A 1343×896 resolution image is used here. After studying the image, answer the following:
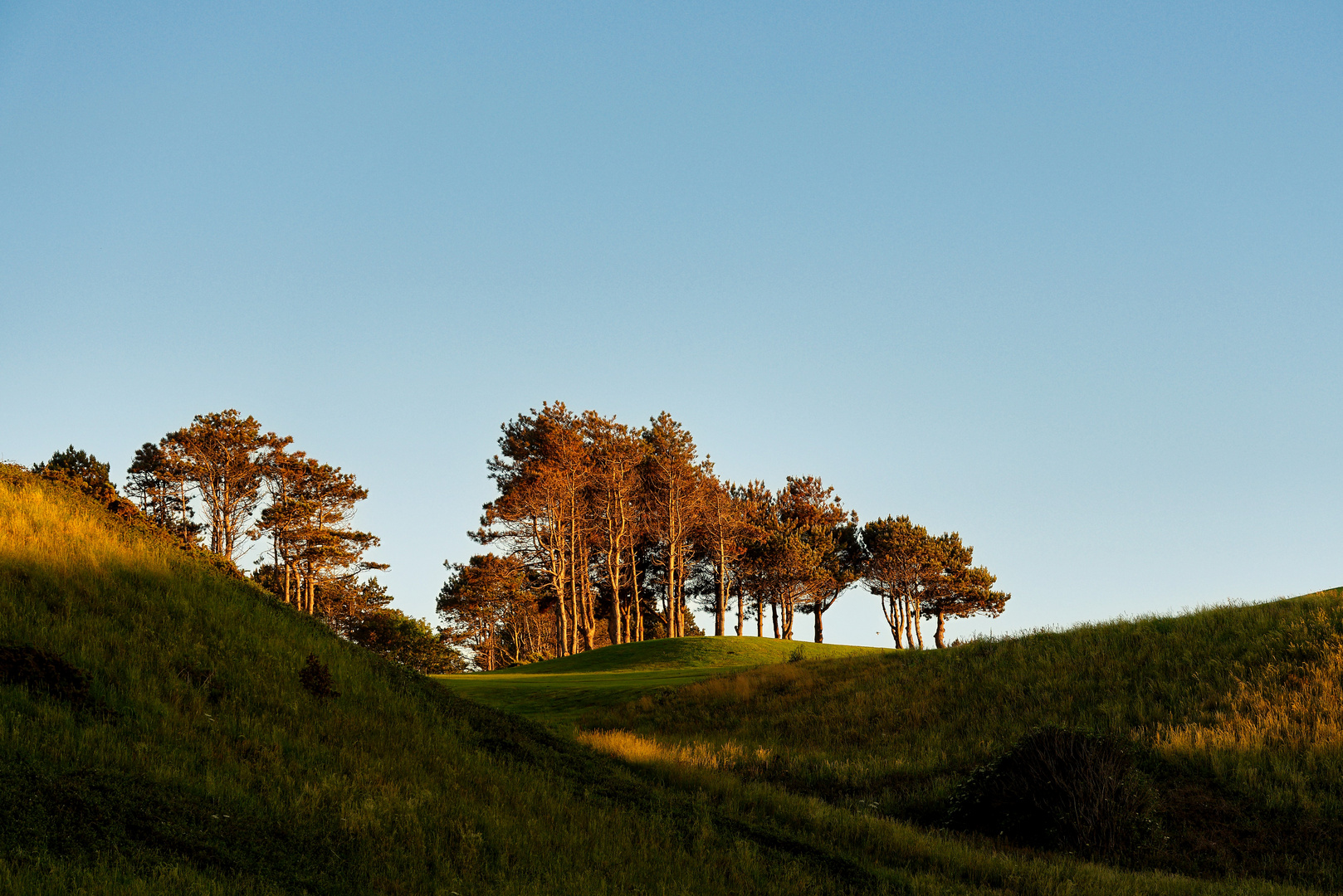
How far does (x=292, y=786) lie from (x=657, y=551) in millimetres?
59567

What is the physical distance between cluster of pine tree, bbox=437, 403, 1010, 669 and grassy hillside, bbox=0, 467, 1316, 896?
43.7 meters

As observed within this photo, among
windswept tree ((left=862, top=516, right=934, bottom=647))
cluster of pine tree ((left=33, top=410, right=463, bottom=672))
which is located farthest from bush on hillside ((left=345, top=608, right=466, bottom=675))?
windswept tree ((left=862, top=516, right=934, bottom=647))

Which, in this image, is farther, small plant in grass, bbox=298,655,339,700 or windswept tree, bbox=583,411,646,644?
windswept tree, bbox=583,411,646,644

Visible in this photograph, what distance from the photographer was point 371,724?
40.4ft

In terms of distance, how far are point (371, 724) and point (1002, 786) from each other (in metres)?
10.5

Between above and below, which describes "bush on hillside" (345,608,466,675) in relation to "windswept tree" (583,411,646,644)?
below

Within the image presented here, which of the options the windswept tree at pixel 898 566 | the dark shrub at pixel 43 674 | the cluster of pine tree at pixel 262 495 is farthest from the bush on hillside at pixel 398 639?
the dark shrub at pixel 43 674

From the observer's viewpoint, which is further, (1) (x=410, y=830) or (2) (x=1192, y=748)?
(2) (x=1192, y=748)

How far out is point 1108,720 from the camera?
20.8m

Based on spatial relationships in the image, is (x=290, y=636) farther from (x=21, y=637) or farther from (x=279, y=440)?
(x=279, y=440)

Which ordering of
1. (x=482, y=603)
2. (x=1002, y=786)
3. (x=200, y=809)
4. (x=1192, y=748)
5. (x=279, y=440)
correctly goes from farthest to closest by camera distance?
(x=482, y=603) < (x=279, y=440) < (x=1192, y=748) < (x=1002, y=786) < (x=200, y=809)

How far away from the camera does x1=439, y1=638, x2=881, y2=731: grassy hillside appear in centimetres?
2909

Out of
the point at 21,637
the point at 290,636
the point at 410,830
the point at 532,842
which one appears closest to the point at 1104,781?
the point at 532,842

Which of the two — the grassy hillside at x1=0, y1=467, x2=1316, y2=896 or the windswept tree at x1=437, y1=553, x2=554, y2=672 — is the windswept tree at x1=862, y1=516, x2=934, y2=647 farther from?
the grassy hillside at x1=0, y1=467, x2=1316, y2=896
